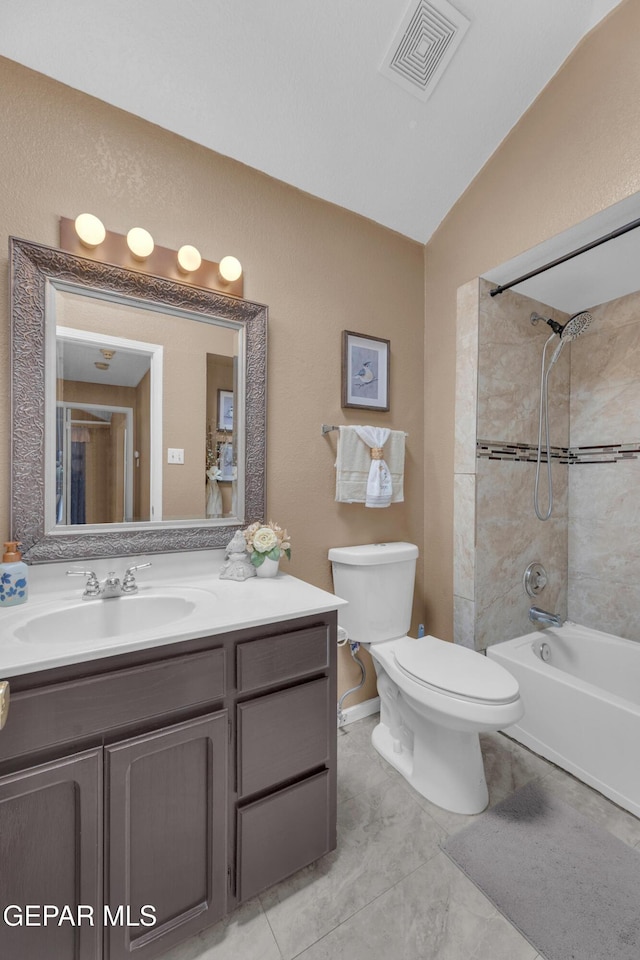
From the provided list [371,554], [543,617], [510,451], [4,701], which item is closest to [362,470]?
[371,554]

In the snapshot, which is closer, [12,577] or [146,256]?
[12,577]

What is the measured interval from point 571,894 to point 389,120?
267cm

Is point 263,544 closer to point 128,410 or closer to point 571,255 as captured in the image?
point 128,410

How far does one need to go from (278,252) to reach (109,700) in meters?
1.68

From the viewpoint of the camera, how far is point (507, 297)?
2.01 meters

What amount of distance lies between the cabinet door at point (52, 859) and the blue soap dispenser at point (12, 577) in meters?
0.49

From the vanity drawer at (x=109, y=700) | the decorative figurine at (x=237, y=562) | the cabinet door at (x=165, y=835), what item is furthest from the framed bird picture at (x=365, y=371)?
the cabinet door at (x=165, y=835)

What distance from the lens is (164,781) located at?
3.13ft

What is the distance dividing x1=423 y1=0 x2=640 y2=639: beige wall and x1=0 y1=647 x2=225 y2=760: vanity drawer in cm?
141

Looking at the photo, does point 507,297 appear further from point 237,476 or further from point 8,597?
point 8,597

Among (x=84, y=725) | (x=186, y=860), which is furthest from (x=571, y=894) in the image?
(x=84, y=725)

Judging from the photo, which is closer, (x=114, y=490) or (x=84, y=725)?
(x=84, y=725)

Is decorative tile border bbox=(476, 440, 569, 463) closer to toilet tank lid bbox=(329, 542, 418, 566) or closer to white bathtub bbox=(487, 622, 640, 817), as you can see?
toilet tank lid bbox=(329, 542, 418, 566)

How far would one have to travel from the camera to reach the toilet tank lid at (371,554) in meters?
1.75
